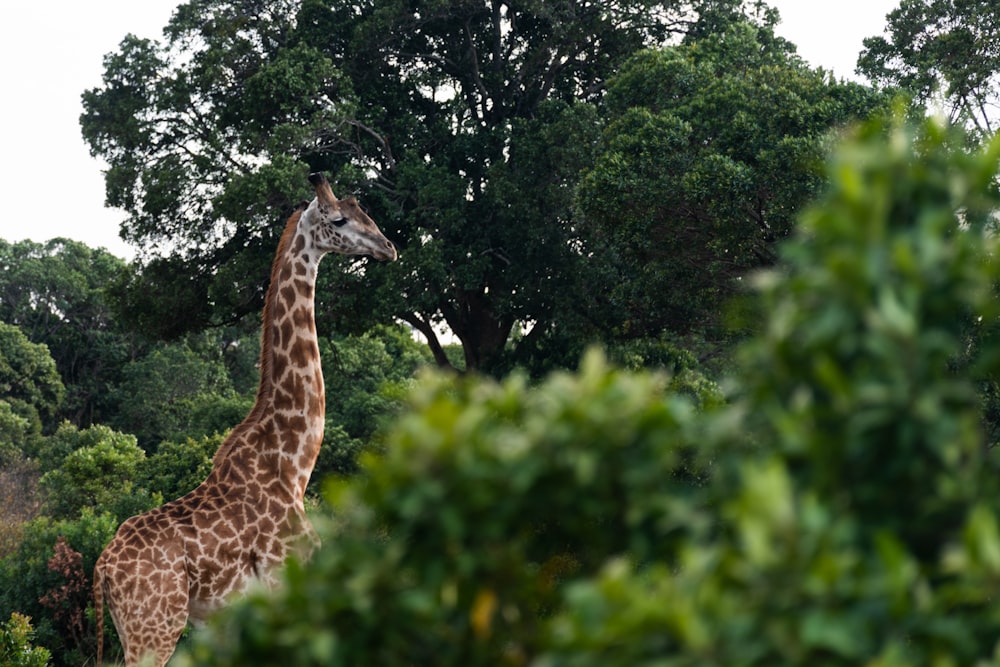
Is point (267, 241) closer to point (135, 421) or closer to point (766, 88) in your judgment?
point (766, 88)

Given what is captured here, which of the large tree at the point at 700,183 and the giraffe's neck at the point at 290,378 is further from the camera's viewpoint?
the large tree at the point at 700,183

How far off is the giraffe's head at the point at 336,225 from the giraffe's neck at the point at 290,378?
0.20 meters

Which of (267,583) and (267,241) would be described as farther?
(267,241)

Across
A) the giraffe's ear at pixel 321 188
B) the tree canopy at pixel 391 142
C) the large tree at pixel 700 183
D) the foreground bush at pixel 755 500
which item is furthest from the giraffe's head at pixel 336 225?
the tree canopy at pixel 391 142

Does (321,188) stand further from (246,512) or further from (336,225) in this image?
(246,512)

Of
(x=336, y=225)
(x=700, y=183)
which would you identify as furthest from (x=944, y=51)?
(x=336, y=225)

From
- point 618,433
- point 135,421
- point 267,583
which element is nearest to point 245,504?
point 267,583

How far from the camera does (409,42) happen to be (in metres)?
23.5

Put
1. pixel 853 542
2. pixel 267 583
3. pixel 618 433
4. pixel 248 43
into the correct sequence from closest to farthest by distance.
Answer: pixel 853 542, pixel 618 433, pixel 267 583, pixel 248 43

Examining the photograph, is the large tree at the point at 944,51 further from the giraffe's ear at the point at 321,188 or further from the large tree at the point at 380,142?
the giraffe's ear at the point at 321,188

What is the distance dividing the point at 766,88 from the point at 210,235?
1041 centimetres

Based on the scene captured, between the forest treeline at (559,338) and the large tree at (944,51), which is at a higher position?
the large tree at (944,51)

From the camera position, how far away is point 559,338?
21.2m

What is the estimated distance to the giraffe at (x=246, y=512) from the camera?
6797 millimetres
